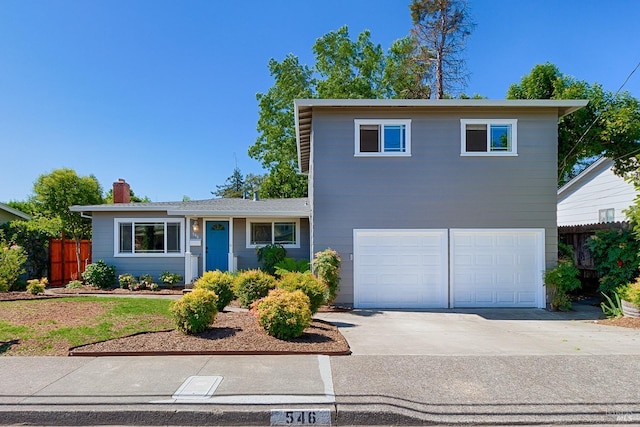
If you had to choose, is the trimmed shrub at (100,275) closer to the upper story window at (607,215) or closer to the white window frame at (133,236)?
the white window frame at (133,236)

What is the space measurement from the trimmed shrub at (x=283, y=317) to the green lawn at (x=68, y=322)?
1.97 metres

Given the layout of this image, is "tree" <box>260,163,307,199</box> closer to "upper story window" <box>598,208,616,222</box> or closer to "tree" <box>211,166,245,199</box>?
"upper story window" <box>598,208,616,222</box>

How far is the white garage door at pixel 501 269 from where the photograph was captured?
1042 cm

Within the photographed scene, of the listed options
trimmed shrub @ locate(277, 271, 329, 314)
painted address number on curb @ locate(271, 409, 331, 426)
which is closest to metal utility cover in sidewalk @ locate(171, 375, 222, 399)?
painted address number on curb @ locate(271, 409, 331, 426)

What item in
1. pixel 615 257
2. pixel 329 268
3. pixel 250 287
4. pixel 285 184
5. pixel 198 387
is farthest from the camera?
pixel 285 184

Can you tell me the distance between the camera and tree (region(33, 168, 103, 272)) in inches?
673

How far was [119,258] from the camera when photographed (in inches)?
528

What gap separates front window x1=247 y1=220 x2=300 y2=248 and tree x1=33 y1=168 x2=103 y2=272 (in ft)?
28.9

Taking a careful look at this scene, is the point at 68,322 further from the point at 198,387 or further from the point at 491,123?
the point at 491,123

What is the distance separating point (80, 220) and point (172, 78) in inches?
306

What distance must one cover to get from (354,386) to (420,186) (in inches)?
275

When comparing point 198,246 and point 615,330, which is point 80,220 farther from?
point 615,330

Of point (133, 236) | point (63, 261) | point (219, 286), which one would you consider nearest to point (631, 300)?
point (219, 286)

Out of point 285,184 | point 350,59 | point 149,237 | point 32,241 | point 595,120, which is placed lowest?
point 32,241
